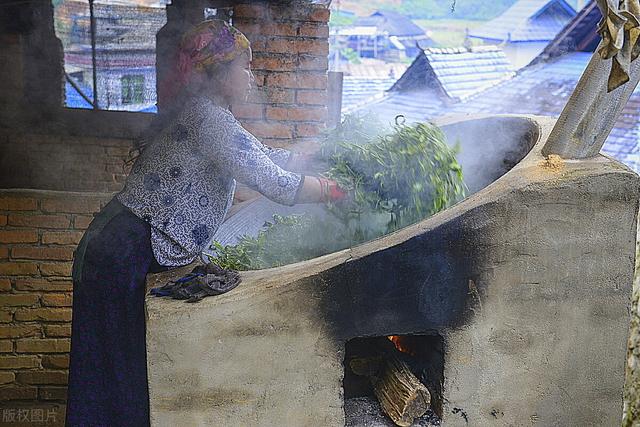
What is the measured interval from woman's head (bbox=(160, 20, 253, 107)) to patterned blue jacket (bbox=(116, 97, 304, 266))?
0.08 metres

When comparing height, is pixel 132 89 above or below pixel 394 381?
above

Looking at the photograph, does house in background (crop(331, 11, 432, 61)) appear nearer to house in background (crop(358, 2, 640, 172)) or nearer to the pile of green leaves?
house in background (crop(358, 2, 640, 172))

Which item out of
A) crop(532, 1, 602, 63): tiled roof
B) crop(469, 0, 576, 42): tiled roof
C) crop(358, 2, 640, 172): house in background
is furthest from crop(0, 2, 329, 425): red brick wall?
crop(469, 0, 576, 42): tiled roof

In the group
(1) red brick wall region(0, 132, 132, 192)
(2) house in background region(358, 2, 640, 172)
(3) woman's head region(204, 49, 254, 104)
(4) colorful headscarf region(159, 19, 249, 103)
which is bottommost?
(1) red brick wall region(0, 132, 132, 192)

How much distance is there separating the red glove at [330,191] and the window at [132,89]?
3007 mm

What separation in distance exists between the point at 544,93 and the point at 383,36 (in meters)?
10.2

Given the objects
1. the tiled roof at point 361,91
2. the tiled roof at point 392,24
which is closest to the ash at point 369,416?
the tiled roof at point 361,91

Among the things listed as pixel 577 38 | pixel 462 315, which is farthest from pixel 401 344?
pixel 577 38

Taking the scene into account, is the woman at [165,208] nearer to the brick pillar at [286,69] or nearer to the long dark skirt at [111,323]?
the long dark skirt at [111,323]

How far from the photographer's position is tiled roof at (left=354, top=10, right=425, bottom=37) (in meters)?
18.5

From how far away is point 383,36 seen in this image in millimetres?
18203

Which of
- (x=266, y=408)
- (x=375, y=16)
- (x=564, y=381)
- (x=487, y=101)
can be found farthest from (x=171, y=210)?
(x=375, y=16)

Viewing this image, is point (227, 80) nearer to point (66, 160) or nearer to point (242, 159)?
point (242, 159)

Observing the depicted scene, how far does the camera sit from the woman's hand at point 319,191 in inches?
105
